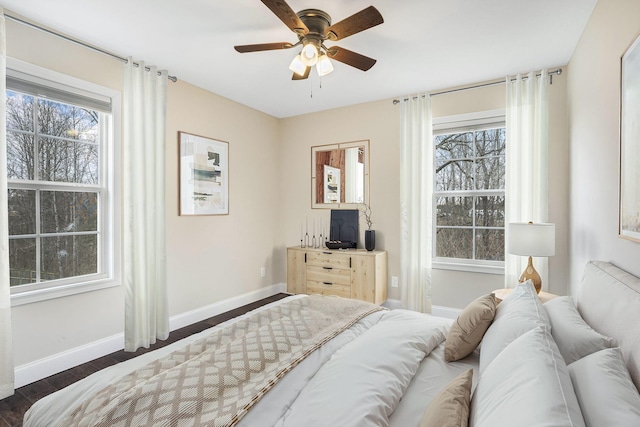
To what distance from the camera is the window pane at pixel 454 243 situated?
12.1 ft

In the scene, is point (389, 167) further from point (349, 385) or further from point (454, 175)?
point (349, 385)

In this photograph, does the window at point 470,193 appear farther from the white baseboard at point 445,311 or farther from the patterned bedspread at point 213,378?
the patterned bedspread at point 213,378

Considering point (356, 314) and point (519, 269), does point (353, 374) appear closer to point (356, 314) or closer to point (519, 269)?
point (356, 314)

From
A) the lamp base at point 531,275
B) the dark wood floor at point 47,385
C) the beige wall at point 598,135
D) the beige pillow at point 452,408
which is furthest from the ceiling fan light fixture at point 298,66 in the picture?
the dark wood floor at point 47,385

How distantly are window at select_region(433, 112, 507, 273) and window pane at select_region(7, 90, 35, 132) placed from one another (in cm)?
376

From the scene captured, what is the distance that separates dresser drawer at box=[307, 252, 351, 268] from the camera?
3.89m

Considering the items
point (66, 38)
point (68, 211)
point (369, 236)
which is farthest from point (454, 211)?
point (66, 38)

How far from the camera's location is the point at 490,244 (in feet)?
11.7

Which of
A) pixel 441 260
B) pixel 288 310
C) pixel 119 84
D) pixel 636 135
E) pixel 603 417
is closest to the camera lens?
pixel 603 417

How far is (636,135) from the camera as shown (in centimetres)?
143

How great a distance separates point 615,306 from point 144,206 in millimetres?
3226

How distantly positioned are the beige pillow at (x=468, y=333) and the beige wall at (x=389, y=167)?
213cm

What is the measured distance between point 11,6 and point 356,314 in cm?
307

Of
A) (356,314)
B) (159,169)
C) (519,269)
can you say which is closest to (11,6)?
(159,169)
